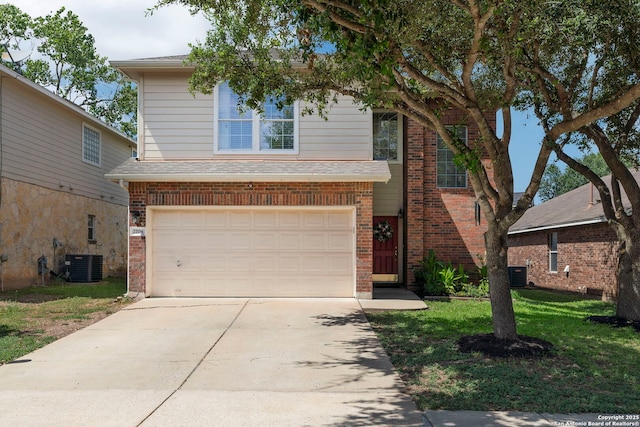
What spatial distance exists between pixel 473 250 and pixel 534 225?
753cm

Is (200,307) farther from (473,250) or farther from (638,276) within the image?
(638,276)

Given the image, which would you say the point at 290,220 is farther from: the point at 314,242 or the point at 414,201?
the point at 414,201

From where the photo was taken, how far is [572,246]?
58.2 feet

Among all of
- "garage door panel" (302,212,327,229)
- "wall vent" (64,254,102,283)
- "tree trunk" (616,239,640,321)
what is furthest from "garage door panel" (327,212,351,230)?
"wall vent" (64,254,102,283)

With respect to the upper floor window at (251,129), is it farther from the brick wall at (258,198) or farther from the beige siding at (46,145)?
the beige siding at (46,145)

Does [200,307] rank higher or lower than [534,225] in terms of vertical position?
lower

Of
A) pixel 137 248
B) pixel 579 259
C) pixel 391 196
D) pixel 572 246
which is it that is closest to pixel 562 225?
pixel 572 246

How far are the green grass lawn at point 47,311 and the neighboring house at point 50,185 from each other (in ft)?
4.10

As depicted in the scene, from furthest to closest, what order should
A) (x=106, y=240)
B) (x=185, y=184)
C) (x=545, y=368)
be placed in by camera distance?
1. (x=106, y=240)
2. (x=185, y=184)
3. (x=545, y=368)

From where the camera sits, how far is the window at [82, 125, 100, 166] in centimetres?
1844

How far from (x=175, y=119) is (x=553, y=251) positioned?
47.8 ft

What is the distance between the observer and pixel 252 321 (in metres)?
9.95

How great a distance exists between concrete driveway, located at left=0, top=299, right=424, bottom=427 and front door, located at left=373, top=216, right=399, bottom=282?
4.77m

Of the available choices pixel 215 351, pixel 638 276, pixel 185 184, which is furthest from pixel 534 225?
pixel 215 351
